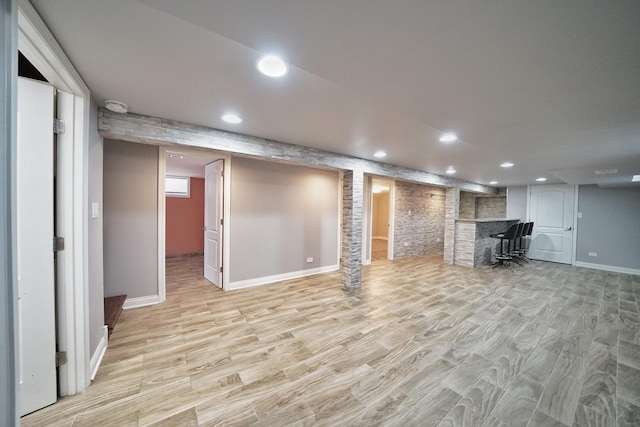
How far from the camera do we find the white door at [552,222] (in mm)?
6333

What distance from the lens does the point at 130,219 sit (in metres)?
3.08

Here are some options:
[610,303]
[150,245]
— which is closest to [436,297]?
[610,303]

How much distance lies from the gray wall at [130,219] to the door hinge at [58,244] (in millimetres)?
1649

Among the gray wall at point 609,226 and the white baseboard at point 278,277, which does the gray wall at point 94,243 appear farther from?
the gray wall at point 609,226

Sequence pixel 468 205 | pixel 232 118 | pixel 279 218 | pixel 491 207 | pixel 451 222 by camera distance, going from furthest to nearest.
Result: pixel 468 205 → pixel 491 207 → pixel 451 222 → pixel 279 218 → pixel 232 118

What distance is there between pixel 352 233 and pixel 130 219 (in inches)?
127

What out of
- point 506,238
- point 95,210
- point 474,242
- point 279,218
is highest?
point 95,210

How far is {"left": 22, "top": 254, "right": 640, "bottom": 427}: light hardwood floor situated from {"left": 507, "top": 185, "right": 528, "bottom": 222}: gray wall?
3873 mm

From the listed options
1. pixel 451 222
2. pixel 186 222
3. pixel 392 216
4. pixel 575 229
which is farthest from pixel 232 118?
Result: pixel 575 229

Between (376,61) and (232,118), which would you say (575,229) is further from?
(232,118)

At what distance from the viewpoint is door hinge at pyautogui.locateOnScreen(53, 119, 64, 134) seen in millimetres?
1535

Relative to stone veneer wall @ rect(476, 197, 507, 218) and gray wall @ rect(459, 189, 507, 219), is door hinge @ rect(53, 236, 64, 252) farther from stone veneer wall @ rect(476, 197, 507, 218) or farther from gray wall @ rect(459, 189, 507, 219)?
stone veneer wall @ rect(476, 197, 507, 218)

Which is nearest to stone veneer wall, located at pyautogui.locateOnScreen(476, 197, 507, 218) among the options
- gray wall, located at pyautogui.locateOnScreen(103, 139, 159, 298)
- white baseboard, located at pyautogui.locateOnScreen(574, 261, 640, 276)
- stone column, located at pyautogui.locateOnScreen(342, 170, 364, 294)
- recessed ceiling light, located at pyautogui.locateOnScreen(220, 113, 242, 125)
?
white baseboard, located at pyautogui.locateOnScreen(574, 261, 640, 276)

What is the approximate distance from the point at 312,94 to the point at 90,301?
239cm
